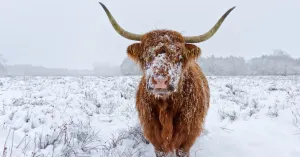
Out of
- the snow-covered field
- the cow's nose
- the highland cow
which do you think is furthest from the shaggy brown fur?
the cow's nose

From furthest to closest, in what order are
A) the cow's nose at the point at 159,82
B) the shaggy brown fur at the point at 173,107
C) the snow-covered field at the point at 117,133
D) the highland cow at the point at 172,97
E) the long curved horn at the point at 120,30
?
the snow-covered field at the point at 117,133
the long curved horn at the point at 120,30
the shaggy brown fur at the point at 173,107
the highland cow at the point at 172,97
the cow's nose at the point at 159,82

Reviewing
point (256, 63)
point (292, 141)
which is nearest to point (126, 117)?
point (292, 141)

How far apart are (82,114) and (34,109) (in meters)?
0.90

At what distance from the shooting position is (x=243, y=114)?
18.7 ft

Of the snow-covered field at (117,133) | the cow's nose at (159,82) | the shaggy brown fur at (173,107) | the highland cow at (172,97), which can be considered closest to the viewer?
the cow's nose at (159,82)

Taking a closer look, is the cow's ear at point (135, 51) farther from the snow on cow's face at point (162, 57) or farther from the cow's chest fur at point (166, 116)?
the cow's chest fur at point (166, 116)

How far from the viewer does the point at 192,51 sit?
10.6ft

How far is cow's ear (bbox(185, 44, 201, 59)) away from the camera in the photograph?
10.6 ft

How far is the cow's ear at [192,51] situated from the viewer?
3.23m

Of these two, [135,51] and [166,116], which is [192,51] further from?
[166,116]

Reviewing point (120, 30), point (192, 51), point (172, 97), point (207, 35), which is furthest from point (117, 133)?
point (207, 35)

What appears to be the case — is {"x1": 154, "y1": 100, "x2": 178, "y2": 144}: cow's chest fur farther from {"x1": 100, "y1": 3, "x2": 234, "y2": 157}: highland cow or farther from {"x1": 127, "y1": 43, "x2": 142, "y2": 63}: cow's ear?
{"x1": 127, "y1": 43, "x2": 142, "y2": 63}: cow's ear

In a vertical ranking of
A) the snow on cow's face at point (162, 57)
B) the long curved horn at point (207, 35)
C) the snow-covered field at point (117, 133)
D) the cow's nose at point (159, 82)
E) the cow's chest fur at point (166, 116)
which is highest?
the long curved horn at point (207, 35)

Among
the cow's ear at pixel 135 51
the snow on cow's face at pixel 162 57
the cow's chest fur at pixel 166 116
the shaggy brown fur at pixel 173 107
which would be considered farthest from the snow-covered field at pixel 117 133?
the cow's ear at pixel 135 51
